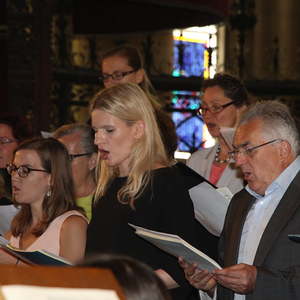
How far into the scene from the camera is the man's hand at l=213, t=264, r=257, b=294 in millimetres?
2521

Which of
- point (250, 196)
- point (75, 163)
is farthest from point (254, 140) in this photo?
point (75, 163)

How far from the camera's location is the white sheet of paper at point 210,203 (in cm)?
305

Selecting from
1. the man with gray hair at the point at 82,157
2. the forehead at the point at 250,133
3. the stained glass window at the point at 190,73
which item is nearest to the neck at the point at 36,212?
the man with gray hair at the point at 82,157

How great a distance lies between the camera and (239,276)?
2535 mm

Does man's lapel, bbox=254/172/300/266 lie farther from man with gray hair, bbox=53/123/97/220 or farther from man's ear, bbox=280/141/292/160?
man with gray hair, bbox=53/123/97/220

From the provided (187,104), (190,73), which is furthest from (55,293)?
(190,73)

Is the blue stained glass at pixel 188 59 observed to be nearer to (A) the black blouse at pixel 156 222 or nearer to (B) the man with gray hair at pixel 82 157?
(B) the man with gray hair at pixel 82 157

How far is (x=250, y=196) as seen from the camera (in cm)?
286

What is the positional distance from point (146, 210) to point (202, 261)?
36 centimetres

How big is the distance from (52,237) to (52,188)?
10.3 inches

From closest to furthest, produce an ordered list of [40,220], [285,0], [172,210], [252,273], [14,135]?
[252,273]
[172,210]
[40,220]
[14,135]
[285,0]

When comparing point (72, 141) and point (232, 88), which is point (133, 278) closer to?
point (72, 141)

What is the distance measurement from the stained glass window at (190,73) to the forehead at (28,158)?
452 cm

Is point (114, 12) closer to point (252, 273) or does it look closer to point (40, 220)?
point (40, 220)
